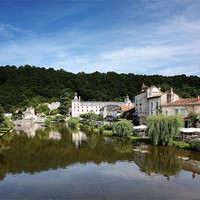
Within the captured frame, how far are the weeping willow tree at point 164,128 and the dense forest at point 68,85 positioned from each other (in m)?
72.2

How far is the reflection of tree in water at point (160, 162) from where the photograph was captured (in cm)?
1381

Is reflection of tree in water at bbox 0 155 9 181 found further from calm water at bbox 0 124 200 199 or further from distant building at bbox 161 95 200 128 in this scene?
distant building at bbox 161 95 200 128

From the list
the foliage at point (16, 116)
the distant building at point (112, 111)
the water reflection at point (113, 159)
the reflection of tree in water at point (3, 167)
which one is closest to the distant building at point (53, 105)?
the foliage at point (16, 116)

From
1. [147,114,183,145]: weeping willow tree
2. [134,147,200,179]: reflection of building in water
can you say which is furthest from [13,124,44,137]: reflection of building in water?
[134,147,200,179]: reflection of building in water

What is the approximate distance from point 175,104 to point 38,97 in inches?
3094

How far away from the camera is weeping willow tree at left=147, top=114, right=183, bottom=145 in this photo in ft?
67.8

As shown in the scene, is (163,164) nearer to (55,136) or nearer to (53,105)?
(55,136)

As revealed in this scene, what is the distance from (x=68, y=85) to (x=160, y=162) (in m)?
101

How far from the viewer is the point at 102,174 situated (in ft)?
43.9

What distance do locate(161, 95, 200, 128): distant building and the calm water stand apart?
24.5 feet

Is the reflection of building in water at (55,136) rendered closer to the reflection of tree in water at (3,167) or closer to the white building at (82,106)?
the reflection of tree in water at (3,167)

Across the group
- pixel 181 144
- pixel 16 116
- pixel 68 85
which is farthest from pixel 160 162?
pixel 68 85

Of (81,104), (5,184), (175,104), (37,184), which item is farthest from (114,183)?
(81,104)

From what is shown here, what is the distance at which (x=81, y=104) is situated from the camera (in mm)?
97375
